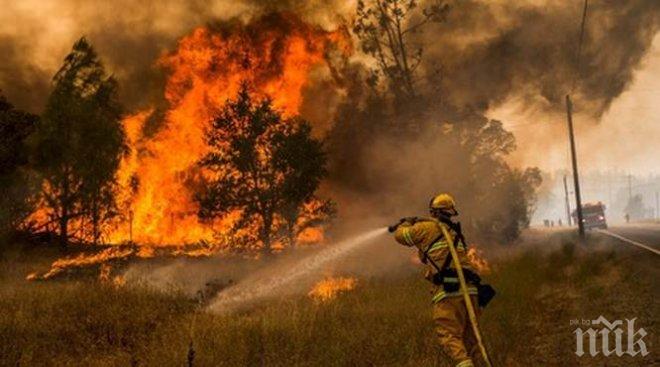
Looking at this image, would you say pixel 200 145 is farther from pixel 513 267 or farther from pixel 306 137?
pixel 513 267

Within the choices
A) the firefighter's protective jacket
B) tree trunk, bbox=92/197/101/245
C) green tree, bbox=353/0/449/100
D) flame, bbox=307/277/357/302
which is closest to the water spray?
flame, bbox=307/277/357/302

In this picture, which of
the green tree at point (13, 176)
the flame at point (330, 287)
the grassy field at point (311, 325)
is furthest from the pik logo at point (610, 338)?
the green tree at point (13, 176)

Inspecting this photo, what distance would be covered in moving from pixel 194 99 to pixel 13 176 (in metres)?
10.1

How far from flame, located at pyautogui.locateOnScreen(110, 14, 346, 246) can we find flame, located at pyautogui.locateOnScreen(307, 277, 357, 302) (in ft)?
29.9

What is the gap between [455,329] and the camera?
655 cm

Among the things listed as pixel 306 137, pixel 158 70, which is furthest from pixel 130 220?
pixel 306 137

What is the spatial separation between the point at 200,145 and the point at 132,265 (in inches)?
407

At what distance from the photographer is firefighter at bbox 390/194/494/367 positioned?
6582 mm

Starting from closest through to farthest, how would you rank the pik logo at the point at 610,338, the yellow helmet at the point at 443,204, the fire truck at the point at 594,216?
the yellow helmet at the point at 443,204 < the pik logo at the point at 610,338 < the fire truck at the point at 594,216

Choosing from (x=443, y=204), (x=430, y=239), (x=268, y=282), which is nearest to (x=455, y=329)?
(x=430, y=239)

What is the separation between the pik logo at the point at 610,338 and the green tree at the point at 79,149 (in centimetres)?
2102

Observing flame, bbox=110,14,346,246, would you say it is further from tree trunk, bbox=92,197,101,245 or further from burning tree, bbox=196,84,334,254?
burning tree, bbox=196,84,334,254

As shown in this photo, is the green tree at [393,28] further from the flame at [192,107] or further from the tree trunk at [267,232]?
the tree trunk at [267,232]

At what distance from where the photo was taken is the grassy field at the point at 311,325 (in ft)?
26.1
